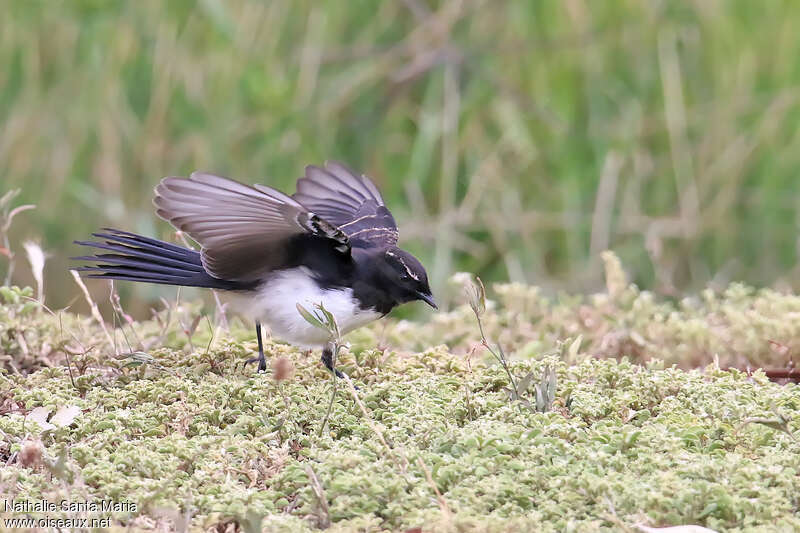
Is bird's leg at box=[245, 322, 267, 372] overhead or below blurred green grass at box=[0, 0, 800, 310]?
below

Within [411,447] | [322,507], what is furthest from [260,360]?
[322,507]

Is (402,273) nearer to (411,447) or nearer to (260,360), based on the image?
(260,360)

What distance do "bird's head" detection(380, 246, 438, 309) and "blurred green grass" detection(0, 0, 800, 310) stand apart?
2.46m

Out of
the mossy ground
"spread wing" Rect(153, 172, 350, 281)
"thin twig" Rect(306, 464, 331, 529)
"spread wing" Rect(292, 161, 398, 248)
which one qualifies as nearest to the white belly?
"spread wing" Rect(153, 172, 350, 281)

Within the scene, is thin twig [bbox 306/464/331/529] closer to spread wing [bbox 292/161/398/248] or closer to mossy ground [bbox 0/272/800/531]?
mossy ground [bbox 0/272/800/531]

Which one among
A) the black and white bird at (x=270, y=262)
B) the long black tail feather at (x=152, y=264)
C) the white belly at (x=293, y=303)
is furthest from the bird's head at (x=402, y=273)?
the long black tail feather at (x=152, y=264)

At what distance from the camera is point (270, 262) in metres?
4.07

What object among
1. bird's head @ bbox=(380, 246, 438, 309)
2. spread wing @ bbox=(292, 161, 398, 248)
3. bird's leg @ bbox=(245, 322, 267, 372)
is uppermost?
spread wing @ bbox=(292, 161, 398, 248)

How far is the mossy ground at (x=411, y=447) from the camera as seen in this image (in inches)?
95.3

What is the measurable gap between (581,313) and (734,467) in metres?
2.13

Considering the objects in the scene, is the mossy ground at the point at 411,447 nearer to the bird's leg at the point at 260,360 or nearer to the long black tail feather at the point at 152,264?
the bird's leg at the point at 260,360

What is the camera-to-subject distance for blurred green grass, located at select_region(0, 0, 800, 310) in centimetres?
690

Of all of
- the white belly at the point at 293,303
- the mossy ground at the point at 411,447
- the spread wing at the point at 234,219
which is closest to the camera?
the mossy ground at the point at 411,447

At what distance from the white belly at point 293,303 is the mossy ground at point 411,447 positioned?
249mm
